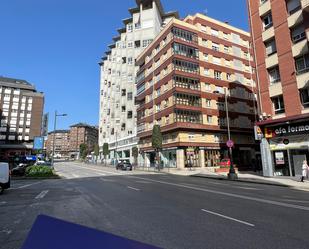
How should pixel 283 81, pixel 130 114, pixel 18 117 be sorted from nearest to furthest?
pixel 283 81 → pixel 130 114 → pixel 18 117

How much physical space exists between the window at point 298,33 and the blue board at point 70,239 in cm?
2582

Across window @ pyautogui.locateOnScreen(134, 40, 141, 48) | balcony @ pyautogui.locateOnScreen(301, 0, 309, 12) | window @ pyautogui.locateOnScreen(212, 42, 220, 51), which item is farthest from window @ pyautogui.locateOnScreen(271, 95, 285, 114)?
window @ pyautogui.locateOnScreen(134, 40, 141, 48)

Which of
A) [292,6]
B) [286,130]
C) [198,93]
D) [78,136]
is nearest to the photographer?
[286,130]

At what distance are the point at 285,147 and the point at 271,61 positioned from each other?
28.2 feet

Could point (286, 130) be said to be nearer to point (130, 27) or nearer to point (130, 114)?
point (130, 114)

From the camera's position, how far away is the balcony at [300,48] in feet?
72.4

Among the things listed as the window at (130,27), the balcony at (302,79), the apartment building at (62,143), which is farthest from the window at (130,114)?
the apartment building at (62,143)

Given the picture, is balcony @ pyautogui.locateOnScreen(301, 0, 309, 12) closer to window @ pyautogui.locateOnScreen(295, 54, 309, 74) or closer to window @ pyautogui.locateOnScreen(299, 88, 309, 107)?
window @ pyautogui.locateOnScreen(295, 54, 309, 74)

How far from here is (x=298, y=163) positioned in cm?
2219

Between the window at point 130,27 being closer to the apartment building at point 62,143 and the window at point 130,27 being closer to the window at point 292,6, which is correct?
the window at point 292,6

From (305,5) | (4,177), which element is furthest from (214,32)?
(4,177)

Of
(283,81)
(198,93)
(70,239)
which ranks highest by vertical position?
(198,93)

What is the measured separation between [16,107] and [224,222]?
10966 cm

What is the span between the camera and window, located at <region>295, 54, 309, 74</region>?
22156mm
